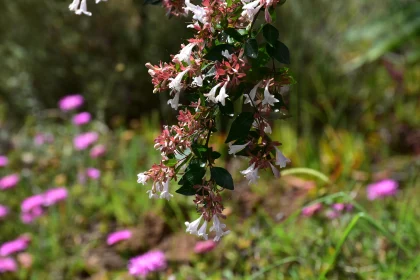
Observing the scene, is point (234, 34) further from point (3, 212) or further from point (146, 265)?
point (3, 212)

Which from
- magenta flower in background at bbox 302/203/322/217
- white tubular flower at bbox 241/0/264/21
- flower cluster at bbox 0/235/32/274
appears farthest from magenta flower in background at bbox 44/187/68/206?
white tubular flower at bbox 241/0/264/21

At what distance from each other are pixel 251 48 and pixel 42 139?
2.86 meters

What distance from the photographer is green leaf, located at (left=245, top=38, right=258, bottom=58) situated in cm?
95

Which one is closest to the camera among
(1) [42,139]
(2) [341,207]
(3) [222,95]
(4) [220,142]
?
(3) [222,95]

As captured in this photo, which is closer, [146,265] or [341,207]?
[146,265]

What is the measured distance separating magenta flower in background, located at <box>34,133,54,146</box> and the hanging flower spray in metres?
2.70

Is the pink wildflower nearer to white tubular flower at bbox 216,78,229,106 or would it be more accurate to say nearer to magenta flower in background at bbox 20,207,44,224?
magenta flower in background at bbox 20,207,44,224

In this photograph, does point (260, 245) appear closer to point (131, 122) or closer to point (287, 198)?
point (287, 198)

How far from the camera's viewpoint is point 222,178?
1.01 metres

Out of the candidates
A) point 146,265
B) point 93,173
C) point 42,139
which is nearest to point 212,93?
point 146,265

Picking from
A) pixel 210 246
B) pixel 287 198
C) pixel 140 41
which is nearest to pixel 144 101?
pixel 140 41

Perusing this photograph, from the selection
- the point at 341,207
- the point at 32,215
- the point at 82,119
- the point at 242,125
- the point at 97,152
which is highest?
the point at 82,119

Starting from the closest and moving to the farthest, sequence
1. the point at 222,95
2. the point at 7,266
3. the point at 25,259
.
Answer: the point at 222,95
the point at 7,266
the point at 25,259

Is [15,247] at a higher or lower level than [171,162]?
higher
